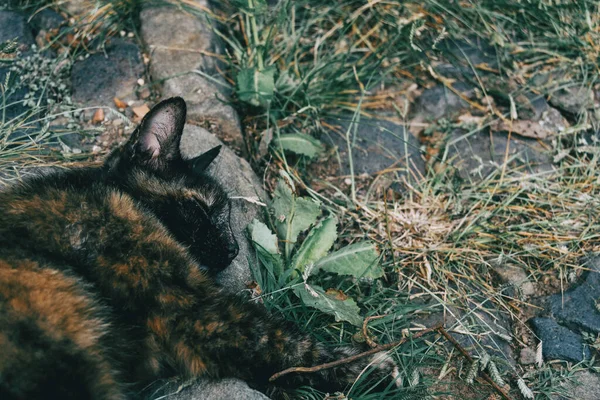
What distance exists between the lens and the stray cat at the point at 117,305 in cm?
191

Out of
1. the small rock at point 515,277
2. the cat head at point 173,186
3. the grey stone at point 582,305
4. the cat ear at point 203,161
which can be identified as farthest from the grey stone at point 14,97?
the grey stone at point 582,305

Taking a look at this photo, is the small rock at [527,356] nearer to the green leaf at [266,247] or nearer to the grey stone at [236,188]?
the green leaf at [266,247]

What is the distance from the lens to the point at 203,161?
9.69ft

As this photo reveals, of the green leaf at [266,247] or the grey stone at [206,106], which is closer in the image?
the green leaf at [266,247]

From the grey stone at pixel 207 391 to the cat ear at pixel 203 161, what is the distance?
3.49 feet

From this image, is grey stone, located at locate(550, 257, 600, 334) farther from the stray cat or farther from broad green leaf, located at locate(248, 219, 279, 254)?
broad green leaf, located at locate(248, 219, 279, 254)

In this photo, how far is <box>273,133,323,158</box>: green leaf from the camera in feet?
11.3

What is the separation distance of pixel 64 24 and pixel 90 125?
0.97m

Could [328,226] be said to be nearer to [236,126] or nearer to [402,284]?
[402,284]

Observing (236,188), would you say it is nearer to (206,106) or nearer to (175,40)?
(206,106)

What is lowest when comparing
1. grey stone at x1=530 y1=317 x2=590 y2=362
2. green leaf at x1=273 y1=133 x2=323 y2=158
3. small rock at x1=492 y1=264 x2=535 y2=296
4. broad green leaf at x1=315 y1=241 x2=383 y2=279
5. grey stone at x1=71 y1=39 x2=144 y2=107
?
grey stone at x1=530 y1=317 x2=590 y2=362

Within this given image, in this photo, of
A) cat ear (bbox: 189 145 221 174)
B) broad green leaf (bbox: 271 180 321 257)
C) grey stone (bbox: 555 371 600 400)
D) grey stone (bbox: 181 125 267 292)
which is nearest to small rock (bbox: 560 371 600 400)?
grey stone (bbox: 555 371 600 400)

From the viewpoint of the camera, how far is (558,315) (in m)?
3.00

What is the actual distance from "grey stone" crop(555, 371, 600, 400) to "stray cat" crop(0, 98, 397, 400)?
86 cm
